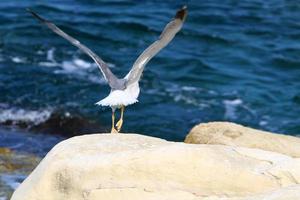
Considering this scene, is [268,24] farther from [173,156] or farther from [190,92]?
[173,156]

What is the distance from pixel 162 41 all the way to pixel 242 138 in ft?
4.63

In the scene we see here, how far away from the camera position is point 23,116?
1307 centimetres

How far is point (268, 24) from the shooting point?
19.7 m

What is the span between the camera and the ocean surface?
13.3m

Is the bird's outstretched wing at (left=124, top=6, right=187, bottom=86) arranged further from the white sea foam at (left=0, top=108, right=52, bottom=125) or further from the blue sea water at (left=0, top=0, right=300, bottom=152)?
the white sea foam at (left=0, top=108, right=52, bottom=125)

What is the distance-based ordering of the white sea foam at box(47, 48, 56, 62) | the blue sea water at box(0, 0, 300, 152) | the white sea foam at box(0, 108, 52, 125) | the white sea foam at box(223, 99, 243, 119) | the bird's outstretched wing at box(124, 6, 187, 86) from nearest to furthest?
1. the bird's outstretched wing at box(124, 6, 187, 86)
2. the white sea foam at box(0, 108, 52, 125)
3. the blue sea water at box(0, 0, 300, 152)
4. the white sea foam at box(223, 99, 243, 119)
5. the white sea foam at box(47, 48, 56, 62)

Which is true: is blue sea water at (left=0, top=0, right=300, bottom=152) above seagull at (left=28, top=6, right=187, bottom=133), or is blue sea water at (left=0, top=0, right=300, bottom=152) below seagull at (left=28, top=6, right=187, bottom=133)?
below

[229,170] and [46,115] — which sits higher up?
[229,170]

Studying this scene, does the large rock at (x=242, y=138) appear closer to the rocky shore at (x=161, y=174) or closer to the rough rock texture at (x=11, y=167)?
the rocky shore at (x=161, y=174)

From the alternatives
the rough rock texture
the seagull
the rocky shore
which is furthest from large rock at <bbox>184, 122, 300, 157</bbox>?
the rough rock texture

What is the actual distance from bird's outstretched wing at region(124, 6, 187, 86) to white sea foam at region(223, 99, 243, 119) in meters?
5.79

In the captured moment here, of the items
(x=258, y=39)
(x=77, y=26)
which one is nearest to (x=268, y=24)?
(x=258, y=39)

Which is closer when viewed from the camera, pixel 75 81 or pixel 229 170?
pixel 229 170

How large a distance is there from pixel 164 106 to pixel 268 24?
6527mm
